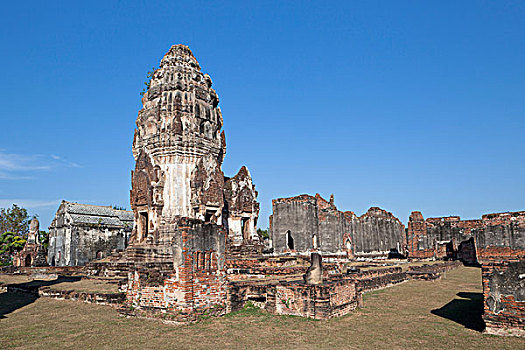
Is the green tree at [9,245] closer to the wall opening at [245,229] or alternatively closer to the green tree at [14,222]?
the green tree at [14,222]

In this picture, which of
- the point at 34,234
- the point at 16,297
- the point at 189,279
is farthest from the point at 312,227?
the point at 189,279

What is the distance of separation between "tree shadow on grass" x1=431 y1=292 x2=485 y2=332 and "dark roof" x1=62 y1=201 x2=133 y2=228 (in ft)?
104

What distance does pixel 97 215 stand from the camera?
37.3m

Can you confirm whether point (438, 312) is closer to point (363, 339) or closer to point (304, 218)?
point (363, 339)

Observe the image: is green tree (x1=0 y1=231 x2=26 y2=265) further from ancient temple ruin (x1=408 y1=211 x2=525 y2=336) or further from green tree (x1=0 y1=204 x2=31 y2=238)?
ancient temple ruin (x1=408 y1=211 x2=525 y2=336)

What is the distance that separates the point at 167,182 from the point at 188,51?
8620 mm

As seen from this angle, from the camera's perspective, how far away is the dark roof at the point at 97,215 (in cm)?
3552

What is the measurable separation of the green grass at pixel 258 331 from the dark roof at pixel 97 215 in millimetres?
26640

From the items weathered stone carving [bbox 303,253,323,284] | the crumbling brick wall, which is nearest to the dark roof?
A: the crumbling brick wall

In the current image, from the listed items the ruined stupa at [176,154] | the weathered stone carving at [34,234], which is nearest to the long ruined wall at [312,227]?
the ruined stupa at [176,154]

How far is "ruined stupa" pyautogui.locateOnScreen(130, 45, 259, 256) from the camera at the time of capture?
2113 cm

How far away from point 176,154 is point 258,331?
49.6ft

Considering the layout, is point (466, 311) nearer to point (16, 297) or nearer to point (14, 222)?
point (16, 297)

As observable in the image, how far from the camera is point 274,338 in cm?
730
